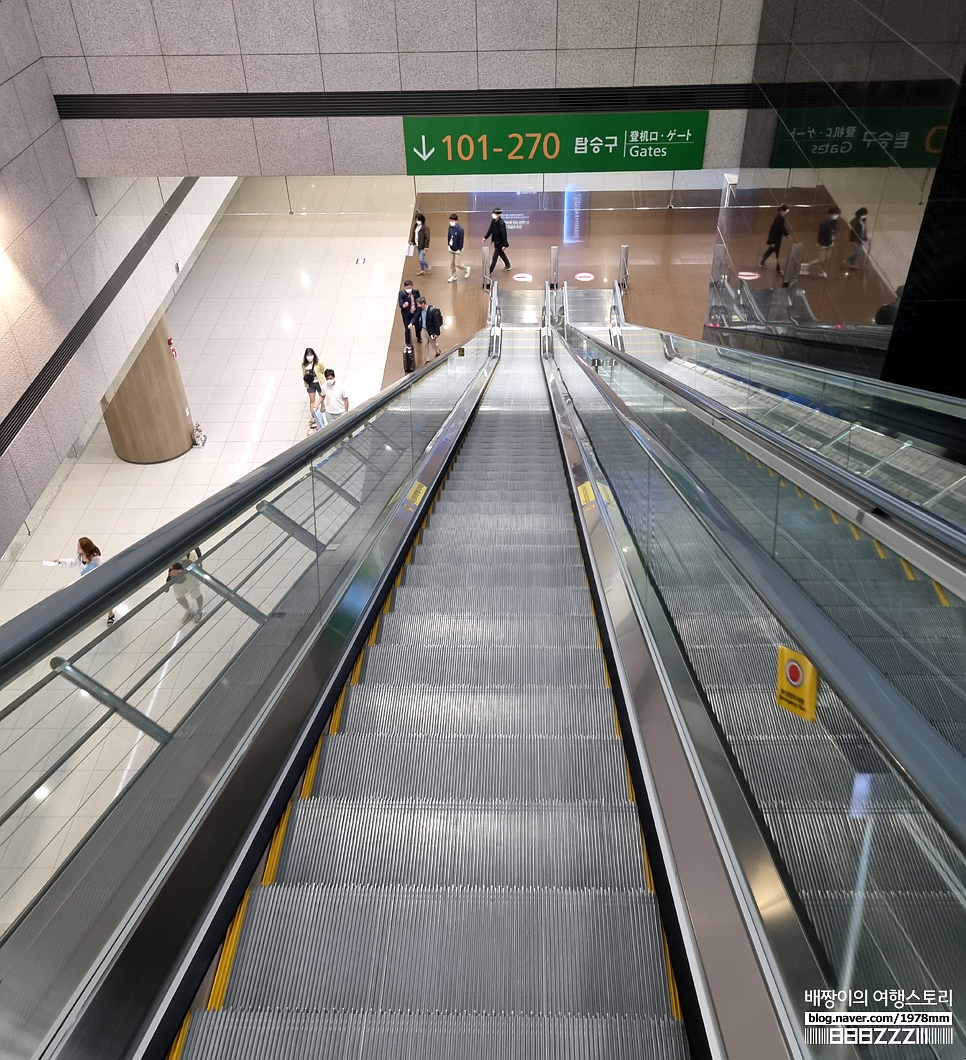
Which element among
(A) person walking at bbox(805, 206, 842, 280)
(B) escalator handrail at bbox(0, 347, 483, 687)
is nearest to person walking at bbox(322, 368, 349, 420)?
(A) person walking at bbox(805, 206, 842, 280)

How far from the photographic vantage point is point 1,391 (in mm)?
8234

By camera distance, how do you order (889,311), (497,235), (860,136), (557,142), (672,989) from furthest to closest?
(497,235)
(557,142)
(860,136)
(889,311)
(672,989)

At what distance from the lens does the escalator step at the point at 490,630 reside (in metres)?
3.41

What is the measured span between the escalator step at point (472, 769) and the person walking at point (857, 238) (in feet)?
21.2

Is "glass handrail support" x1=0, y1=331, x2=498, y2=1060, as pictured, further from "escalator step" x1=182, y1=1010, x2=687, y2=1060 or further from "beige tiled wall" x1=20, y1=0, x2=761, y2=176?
"beige tiled wall" x1=20, y1=0, x2=761, y2=176

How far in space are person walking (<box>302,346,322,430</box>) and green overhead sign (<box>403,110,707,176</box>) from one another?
3886 mm

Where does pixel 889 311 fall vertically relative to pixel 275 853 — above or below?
above

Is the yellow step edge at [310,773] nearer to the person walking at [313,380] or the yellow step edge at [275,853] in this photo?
the yellow step edge at [275,853]

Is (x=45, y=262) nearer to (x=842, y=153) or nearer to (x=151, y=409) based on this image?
(x=151, y=409)

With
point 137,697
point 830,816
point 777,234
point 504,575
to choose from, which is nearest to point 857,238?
point 777,234

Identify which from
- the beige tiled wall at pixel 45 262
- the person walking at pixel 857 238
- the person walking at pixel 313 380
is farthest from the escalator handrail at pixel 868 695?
the person walking at pixel 313 380

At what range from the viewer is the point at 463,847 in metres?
2.14

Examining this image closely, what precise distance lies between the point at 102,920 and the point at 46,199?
9.88 m

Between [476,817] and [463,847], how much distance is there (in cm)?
10
